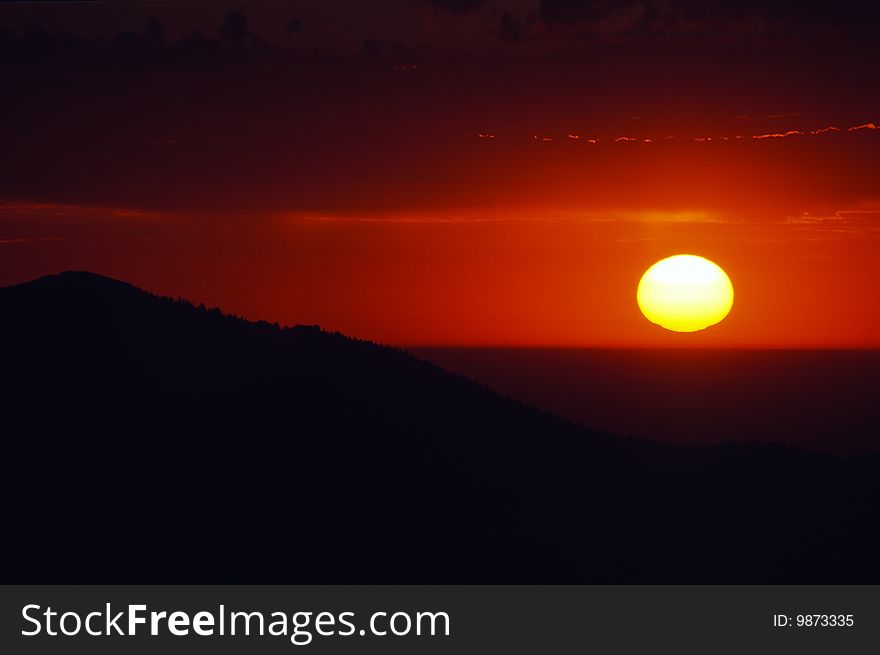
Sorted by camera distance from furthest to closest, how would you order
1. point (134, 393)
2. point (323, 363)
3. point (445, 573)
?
point (323, 363) < point (134, 393) < point (445, 573)

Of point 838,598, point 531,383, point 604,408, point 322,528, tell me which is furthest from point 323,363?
point 531,383

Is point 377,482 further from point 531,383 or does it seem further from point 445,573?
point 531,383

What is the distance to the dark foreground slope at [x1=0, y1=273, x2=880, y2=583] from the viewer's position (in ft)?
102

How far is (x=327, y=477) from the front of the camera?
3462 cm

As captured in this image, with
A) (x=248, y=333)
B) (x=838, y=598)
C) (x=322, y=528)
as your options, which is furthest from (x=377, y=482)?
(x=838, y=598)

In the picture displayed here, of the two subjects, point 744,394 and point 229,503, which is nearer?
point 229,503

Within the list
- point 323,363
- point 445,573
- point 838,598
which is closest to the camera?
point 838,598

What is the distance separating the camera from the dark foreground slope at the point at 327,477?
102 ft

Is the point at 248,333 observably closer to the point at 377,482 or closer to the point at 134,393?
the point at 134,393

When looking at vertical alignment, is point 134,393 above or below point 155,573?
above

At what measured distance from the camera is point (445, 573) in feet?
102

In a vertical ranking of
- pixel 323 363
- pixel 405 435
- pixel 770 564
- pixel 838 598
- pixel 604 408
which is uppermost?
pixel 604 408

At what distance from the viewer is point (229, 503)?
107 ft

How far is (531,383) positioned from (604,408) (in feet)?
130
